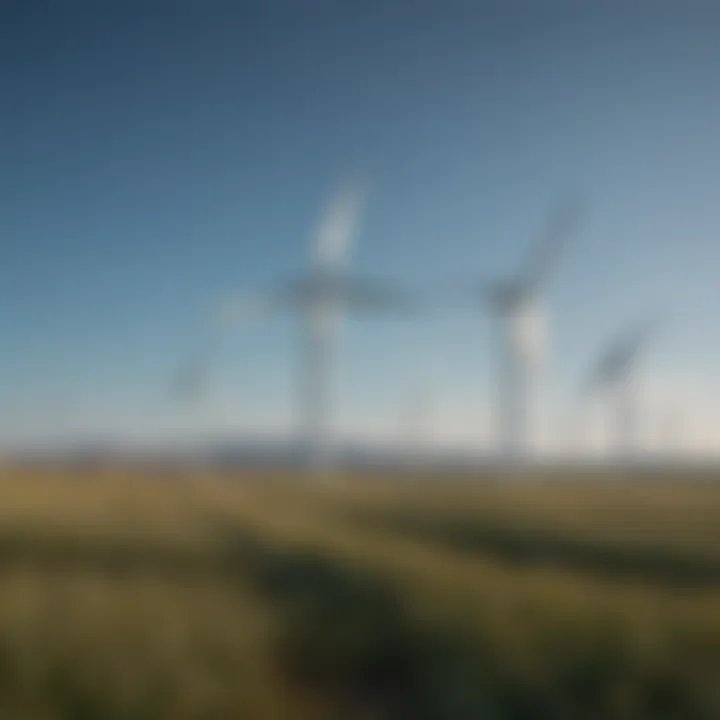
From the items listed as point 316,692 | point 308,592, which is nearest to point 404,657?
point 316,692

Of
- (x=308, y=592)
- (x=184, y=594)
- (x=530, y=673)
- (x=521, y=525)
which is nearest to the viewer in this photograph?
(x=530, y=673)

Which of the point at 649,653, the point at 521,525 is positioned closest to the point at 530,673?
the point at 649,653

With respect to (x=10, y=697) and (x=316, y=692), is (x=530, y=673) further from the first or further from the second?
(x=10, y=697)

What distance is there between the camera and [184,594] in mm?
9711

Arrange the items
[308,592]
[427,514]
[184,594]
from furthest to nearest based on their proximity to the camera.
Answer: [427,514] < [308,592] < [184,594]

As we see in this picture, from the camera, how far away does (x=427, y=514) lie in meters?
23.6

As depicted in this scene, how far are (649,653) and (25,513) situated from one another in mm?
16024

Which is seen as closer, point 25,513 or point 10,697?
point 10,697

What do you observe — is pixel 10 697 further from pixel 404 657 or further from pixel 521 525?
pixel 521 525

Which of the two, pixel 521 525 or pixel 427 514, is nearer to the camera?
pixel 521 525

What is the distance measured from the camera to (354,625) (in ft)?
29.5

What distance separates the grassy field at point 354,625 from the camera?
21.8 ft

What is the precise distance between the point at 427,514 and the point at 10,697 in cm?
1777

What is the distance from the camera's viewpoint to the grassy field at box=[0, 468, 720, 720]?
664 cm
